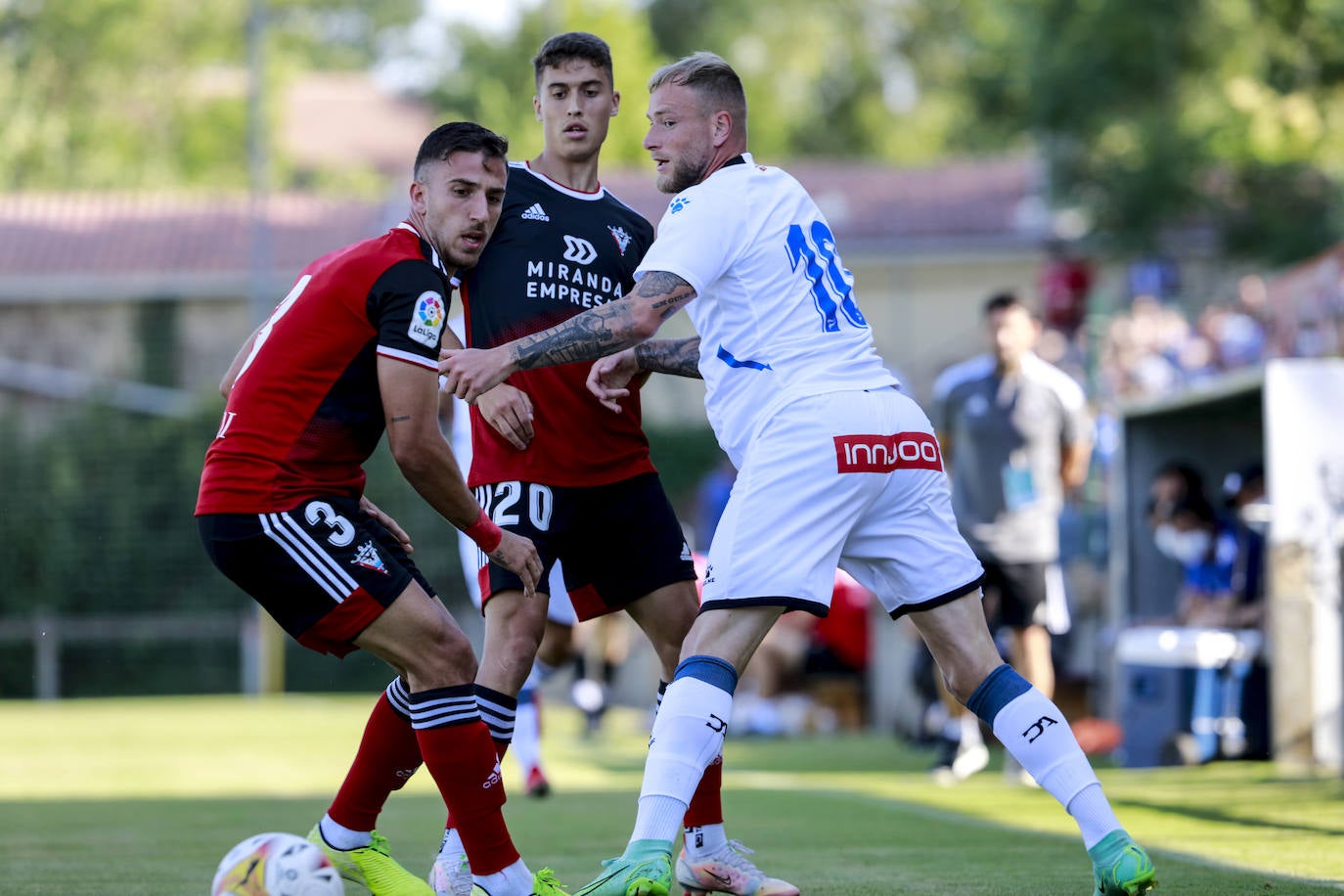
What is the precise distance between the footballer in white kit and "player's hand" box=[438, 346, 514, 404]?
1.48 ft

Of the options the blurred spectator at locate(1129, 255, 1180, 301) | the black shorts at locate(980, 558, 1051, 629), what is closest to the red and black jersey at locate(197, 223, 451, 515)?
the black shorts at locate(980, 558, 1051, 629)

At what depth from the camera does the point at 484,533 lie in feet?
17.0

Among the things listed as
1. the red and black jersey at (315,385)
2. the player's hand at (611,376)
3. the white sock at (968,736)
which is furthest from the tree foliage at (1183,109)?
the red and black jersey at (315,385)

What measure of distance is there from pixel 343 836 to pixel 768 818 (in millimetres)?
3234

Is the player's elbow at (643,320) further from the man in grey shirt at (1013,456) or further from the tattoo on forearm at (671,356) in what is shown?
the man in grey shirt at (1013,456)

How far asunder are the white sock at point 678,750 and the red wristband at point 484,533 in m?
0.72

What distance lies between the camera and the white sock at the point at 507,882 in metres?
5.05

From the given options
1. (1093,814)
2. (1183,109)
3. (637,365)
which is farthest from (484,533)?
(1183,109)

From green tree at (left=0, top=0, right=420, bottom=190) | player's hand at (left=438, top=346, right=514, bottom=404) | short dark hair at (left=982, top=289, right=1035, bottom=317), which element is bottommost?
player's hand at (left=438, top=346, right=514, bottom=404)

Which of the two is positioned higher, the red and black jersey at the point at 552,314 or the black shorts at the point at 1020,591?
the red and black jersey at the point at 552,314

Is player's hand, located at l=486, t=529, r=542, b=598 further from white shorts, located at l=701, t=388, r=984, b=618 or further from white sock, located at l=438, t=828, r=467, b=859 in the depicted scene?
white sock, located at l=438, t=828, r=467, b=859

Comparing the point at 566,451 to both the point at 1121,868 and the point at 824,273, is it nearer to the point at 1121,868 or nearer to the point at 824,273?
the point at 824,273

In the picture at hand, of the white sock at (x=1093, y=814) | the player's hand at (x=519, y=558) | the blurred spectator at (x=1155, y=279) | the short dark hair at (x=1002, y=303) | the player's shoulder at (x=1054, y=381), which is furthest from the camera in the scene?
the blurred spectator at (x=1155, y=279)

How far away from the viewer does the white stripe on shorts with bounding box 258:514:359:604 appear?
197 inches
